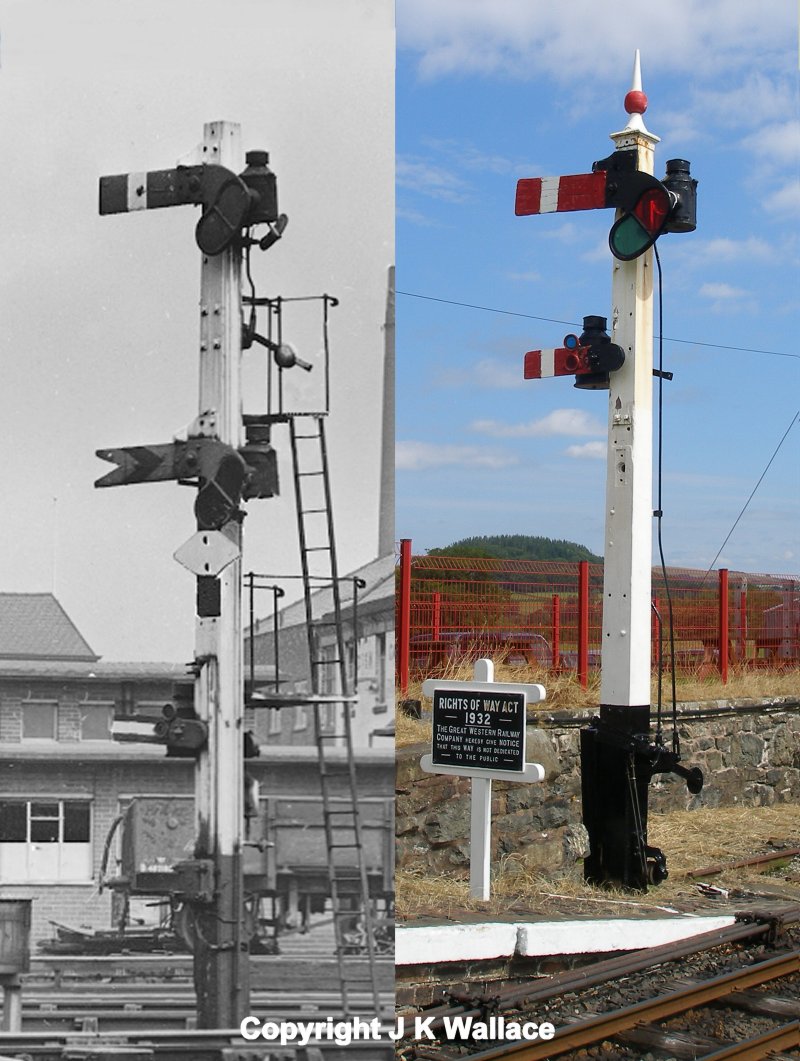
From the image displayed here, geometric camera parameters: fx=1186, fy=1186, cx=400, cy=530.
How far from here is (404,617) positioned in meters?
10.7

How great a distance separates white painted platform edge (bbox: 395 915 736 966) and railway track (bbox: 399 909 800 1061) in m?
0.16

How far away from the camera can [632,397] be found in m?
7.24

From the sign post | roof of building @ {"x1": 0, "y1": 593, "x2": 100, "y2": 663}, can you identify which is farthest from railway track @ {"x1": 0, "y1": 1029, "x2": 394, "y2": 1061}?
the sign post

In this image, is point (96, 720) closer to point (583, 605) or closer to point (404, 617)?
point (404, 617)

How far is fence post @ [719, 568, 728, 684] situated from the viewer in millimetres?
13680

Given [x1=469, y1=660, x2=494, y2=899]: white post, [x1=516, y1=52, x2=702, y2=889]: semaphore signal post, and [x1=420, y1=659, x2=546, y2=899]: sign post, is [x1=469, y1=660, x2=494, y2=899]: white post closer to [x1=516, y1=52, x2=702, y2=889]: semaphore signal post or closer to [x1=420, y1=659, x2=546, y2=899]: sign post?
[x1=420, y1=659, x2=546, y2=899]: sign post

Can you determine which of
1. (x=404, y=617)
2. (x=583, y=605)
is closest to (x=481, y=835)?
(x=404, y=617)

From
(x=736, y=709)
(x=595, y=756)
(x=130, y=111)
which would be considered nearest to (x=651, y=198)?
(x=595, y=756)

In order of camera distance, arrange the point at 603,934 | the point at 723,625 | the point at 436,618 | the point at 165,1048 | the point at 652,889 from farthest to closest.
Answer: the point at 723,625, the point at 436,618, the point at 652,889, the point at 603,934, the point at 165,1048

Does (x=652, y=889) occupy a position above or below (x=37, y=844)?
below

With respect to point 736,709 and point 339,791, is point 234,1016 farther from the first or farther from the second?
point 736,709

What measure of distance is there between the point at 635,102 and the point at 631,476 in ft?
7.49

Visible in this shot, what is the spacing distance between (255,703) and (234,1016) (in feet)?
2.27

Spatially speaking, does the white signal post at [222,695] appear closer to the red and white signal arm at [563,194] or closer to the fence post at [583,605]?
the red and white signal arm at [563,194]
